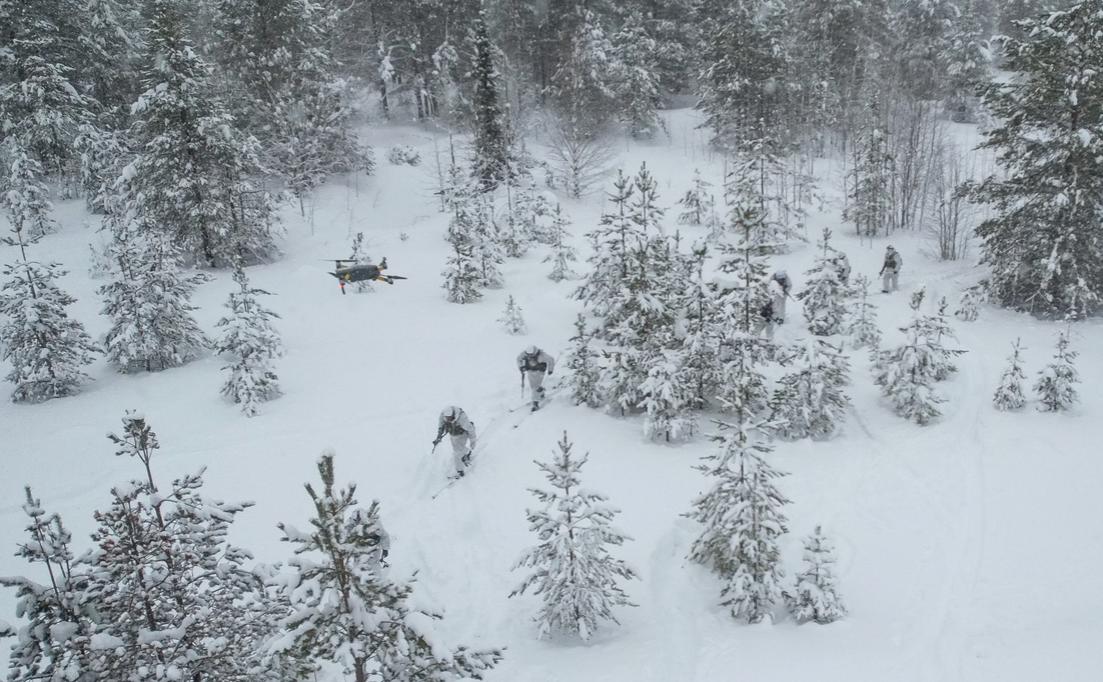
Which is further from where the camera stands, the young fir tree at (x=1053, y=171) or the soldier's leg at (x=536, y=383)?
the young fir tree at (x=1053, y=171)

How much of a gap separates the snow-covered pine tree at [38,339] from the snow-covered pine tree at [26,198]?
10348 mm

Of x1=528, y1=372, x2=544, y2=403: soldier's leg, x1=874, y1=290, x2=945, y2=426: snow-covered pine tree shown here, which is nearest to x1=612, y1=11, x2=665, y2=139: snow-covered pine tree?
x1=874, y1=290, x2=945, y2=426: snow-covered pine tree

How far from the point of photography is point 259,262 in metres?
24.0

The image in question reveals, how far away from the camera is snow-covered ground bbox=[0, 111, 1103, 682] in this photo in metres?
7.80

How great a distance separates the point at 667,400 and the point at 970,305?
11.1 meters

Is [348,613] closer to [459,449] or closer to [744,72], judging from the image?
[459,449]

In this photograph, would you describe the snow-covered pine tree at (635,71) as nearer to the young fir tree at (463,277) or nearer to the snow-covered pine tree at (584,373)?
the young fir tree at (463,277)

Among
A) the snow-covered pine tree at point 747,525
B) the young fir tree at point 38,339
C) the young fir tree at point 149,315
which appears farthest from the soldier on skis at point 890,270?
the young fir tree at point 38,339

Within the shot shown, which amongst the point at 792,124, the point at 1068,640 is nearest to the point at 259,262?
the point at 1068,640

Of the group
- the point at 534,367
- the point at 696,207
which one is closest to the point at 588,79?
the point at 696,207

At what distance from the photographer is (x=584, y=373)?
14.1 m

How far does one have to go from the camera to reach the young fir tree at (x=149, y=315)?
1563 centimetres

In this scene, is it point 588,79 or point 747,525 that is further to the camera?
point 588,79

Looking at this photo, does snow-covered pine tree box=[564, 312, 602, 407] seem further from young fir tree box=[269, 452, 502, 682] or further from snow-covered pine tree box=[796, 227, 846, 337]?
young fir tree box=[269, 452, 502, 682]
